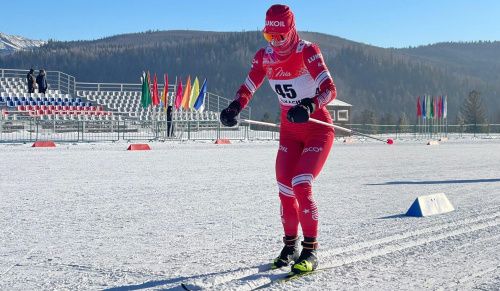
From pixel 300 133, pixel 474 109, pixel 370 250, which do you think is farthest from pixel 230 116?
pixel 474 109

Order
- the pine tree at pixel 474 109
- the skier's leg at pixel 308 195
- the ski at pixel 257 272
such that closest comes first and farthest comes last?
the ski at pixel 257 272, the skier's leg at pixel 308 195, the pine tree at pixel 474 109

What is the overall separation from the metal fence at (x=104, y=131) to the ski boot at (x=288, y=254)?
88.2ft

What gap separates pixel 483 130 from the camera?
56.7 meters

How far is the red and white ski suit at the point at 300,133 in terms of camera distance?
220 inches

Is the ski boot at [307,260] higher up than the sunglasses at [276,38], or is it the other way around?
the sunglasses at [276,38]

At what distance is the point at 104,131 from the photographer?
112 feet

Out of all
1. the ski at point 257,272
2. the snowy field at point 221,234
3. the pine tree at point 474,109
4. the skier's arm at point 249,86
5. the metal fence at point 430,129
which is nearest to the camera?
the ski at point 257,272

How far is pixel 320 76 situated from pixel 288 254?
1.56m

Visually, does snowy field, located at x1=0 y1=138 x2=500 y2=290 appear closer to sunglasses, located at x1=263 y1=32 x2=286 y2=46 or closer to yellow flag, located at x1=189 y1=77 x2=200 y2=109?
sunglasses, located at x1=263 y1=32 x2=286 y2=46

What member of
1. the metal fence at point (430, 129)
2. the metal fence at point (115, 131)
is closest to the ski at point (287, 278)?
the metal fence at point (115, 131)

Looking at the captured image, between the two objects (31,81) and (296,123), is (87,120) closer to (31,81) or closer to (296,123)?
(31,81)

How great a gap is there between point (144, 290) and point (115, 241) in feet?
6.75

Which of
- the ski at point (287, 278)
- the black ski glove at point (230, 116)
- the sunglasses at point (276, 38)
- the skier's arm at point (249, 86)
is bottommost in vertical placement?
the ski at point (287, 278)

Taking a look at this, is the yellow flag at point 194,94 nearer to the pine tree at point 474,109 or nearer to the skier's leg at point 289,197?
the skier's leg at point 289,197
